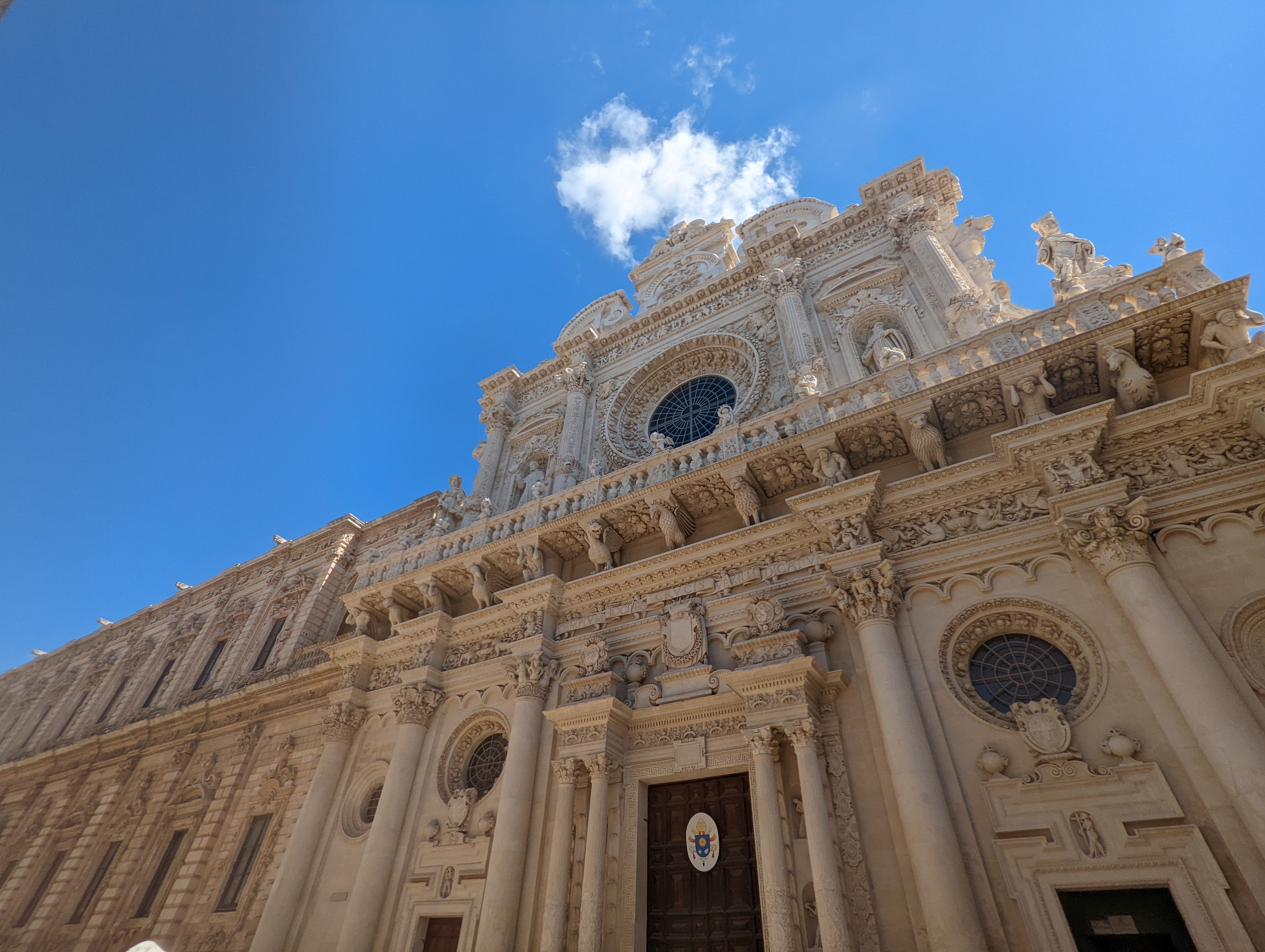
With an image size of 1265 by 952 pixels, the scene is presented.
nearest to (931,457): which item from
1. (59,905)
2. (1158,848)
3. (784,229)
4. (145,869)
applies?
(1158,848)

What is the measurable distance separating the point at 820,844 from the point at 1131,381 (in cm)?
703

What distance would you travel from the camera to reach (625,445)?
54.3 feet

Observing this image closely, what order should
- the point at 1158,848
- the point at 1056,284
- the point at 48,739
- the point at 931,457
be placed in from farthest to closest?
the point at 48,739
the point at 1056,284
the point at 931,457
the point at 1158,848

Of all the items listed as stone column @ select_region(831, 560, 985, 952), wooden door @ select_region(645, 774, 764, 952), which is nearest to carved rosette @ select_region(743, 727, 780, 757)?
wooden door @ select_region(645, 774, 764, 952)

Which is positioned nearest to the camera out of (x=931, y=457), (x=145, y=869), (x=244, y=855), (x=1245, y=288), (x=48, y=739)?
(x=1245, y=288)

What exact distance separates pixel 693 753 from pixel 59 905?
65.0 feet

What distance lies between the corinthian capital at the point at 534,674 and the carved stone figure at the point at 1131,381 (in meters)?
9.37

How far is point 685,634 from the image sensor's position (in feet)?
32.2

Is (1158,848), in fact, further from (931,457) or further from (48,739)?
(48,739)

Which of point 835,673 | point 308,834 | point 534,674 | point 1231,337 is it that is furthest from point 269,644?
point 1231,337

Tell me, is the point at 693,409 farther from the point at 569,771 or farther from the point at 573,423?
the point at 569,771

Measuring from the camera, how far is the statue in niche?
444 inches

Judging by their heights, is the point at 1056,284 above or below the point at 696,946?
above

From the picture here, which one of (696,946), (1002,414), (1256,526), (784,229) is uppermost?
(784,229)
